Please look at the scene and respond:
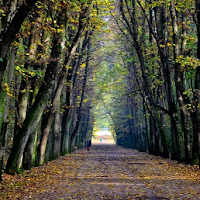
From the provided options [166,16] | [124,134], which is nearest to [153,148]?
[166,16]

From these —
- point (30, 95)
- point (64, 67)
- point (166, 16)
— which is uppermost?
point (166, 16)

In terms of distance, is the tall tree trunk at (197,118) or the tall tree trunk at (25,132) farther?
the tall tree trunk at (197,118)

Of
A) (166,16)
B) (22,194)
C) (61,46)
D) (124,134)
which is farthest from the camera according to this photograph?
(124,134)

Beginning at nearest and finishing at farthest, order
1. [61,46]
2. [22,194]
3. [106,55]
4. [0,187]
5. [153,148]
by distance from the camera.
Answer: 1. [22,194]
2. [0,187]
3. [61,46]
4. [153,148]
5. [106,55]

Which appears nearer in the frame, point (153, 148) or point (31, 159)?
point (31, 159)

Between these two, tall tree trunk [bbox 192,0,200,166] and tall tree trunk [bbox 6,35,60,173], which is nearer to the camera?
tall tree trunk [bbox 6,35,60,173]

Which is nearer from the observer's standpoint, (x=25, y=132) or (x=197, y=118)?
(x=25, y=132)

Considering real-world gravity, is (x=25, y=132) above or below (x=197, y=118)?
below

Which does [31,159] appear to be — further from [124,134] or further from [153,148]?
[124,134]

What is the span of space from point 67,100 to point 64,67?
1116 cm

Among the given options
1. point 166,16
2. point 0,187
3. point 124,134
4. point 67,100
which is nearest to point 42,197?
point 0,187

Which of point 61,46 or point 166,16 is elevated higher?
point 166,16

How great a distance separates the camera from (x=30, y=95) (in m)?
14.8

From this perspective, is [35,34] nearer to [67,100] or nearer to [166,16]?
[166,16]
